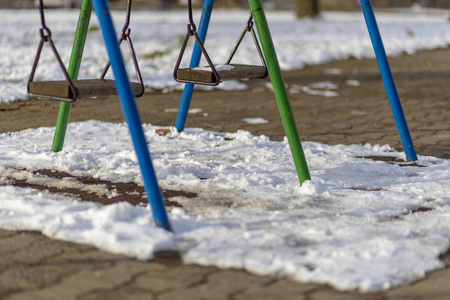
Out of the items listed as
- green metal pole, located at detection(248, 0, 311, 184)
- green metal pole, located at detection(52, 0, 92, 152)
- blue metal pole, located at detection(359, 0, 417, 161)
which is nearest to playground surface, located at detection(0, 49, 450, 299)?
blue metal pole, located at detection(359, 0, 417, 161)

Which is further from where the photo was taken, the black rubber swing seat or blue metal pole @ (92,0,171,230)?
the black rubber swing seat

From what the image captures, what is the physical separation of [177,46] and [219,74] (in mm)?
7993

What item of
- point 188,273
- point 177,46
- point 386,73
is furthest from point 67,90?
point 177,46

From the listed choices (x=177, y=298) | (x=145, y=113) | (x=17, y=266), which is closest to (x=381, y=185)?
(x=177, y=298)

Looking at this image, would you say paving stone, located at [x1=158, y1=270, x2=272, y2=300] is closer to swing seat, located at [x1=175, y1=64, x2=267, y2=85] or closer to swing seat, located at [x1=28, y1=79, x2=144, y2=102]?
swing seat, located at [x1=28, y1=79, x2=144, y2=102]

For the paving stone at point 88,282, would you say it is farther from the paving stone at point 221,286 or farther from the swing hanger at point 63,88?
the swing hanger at point 63,88

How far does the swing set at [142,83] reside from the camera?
2723 millimetres

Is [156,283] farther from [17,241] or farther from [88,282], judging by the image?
[17,241]

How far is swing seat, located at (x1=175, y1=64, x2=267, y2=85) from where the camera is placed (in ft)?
12.2

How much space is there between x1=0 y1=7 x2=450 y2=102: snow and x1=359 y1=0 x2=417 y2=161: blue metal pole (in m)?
3.95

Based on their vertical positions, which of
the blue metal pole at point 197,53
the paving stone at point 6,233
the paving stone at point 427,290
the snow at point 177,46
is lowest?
the paving stone at point 427,290

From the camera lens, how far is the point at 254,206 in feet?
10.3

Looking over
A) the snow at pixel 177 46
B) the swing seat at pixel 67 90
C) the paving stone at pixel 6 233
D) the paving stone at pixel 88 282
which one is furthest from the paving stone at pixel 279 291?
the snow at pixel 177 46

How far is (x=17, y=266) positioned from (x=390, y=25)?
18054 millimetres
